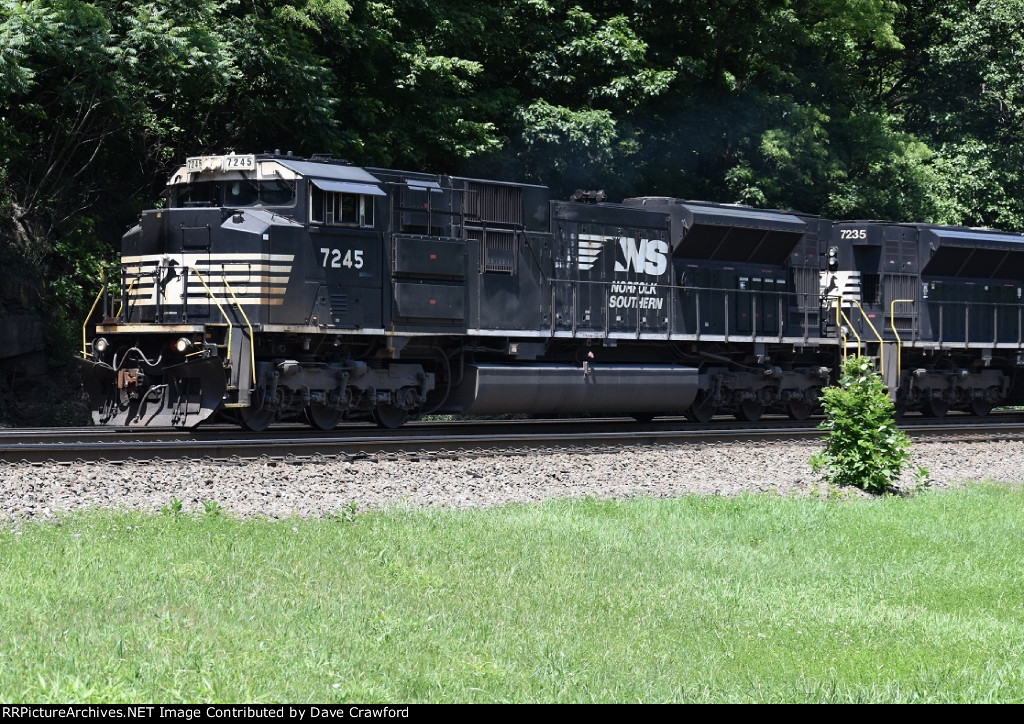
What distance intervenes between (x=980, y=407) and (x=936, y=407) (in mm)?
1495

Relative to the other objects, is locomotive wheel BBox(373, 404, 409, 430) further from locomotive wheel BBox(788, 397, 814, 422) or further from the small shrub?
locomotive wheel BBox(788, 397, 814, 422)

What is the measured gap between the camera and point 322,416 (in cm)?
1571

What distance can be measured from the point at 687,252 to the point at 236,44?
839 cm

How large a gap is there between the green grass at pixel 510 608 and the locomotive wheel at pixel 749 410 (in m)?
10.2

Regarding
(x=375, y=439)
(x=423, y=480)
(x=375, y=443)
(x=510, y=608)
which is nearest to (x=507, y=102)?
(x=375, y=439)

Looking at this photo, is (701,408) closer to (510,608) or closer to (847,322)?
(847,322)

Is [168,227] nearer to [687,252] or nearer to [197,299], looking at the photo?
[197,299]

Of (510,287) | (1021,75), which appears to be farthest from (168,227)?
(1021,75)

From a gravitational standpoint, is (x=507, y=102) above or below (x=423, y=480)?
above

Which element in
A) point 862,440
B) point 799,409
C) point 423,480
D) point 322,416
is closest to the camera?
point 423,480

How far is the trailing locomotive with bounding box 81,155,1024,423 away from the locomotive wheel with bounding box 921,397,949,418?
6.5 inches

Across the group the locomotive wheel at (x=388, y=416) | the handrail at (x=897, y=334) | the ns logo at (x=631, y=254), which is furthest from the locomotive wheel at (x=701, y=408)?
the locomotive wheel at (x=388, y=416)

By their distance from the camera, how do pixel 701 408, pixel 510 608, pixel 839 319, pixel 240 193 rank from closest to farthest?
pixel 510 608 < pixel 240 193 < pixel 701 408 < pixel 839 319
